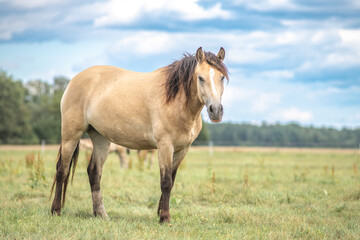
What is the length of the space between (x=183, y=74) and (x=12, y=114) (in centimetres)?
4979

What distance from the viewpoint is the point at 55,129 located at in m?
52.5

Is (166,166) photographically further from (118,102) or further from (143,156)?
(143,156)

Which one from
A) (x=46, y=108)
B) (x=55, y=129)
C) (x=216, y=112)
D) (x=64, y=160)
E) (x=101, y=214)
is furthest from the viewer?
(x=46, y=108)

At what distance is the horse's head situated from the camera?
4840 millimetres

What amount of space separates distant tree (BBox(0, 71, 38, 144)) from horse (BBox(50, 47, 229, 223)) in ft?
152

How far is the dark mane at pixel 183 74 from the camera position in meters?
5.34

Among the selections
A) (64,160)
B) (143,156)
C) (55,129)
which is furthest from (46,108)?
(64,160)

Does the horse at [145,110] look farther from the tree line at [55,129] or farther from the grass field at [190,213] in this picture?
the tree line at [55,129]

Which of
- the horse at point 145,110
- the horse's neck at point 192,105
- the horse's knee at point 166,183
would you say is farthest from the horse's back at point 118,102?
the horse's knee at point 166,183

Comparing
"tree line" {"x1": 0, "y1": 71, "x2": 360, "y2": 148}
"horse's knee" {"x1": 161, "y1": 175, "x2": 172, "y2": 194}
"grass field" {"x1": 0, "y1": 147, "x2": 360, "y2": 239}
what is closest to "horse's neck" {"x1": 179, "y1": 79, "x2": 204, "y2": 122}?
"horse's knee" {"x1": 161, "y1": 175, "x2": 172, "y2": 194}

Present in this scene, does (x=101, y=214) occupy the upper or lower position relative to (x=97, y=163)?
lower

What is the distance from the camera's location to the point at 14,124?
50.5m

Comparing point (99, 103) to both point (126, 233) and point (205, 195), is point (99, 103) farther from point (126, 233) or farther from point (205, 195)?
point (205, 195)

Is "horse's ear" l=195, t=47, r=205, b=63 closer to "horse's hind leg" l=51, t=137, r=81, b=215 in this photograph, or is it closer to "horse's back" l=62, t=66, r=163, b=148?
"horse's back" l=62, t=66, r=163, b=148
